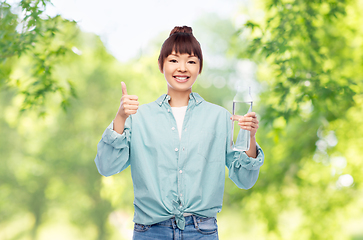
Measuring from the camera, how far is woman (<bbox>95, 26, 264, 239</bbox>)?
4.92 feet

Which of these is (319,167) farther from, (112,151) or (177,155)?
(112,151)

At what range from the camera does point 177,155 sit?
1582 mm

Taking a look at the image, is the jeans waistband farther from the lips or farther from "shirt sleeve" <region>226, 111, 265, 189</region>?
the lips

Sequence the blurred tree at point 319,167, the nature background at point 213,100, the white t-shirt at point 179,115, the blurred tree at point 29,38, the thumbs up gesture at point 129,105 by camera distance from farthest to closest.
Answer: the blurred tree at point 319,167
the nature background at point 213,100
the blurred tree at point 29,38
the white t-shirt at point 179,115
the thumbs up gesture at point 129,105

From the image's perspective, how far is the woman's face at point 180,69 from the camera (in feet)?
5.62

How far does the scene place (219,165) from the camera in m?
1.63

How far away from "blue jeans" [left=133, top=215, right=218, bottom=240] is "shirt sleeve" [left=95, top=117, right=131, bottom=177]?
28 cm

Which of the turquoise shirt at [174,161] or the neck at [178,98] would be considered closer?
the turquoise shirt at [174,161]

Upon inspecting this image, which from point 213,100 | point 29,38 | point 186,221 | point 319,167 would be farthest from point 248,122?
point 213,100

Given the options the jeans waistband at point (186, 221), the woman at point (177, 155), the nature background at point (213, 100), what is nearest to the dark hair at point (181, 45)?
the woman at point (177, 155)

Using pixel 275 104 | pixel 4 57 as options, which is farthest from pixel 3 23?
pixel 275 104

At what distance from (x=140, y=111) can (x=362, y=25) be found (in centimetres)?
524

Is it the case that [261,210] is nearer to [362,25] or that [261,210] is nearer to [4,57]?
[362,25]

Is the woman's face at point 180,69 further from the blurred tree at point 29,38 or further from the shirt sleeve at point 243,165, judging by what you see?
the blurred tree at point 29,38
